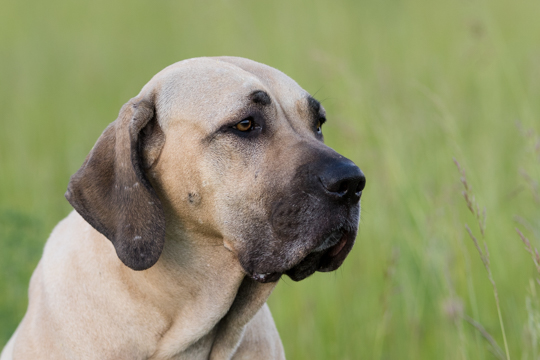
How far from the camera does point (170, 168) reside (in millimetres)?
2885

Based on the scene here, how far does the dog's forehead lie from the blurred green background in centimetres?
75

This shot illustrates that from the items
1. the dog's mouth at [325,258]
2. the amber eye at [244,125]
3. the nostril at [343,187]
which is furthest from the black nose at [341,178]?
the amber eye at [244,125]

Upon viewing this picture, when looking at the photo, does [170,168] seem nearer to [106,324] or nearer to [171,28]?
[106,324]

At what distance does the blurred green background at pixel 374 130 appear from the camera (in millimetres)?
4164

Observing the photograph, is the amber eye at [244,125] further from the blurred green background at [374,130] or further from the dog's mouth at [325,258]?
the blurred green background at [374,130]

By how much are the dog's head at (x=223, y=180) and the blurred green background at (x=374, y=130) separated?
35.3 inches

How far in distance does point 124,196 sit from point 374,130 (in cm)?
242

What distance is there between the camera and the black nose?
259 cm

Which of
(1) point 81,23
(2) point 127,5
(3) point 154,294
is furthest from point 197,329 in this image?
(2) point 127,5

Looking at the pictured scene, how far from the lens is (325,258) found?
2.89 m

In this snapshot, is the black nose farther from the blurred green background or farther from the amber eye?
the blurred green background

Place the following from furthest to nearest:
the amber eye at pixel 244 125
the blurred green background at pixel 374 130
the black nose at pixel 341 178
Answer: the blurred green background at pixel 374 130, the amber eye at pixel 244 125, the black nose at pixel 341 178

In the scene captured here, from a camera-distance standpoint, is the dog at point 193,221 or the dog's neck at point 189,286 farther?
the dog's neck at point 189,286

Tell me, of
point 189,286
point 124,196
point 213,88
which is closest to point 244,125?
point 213,88
